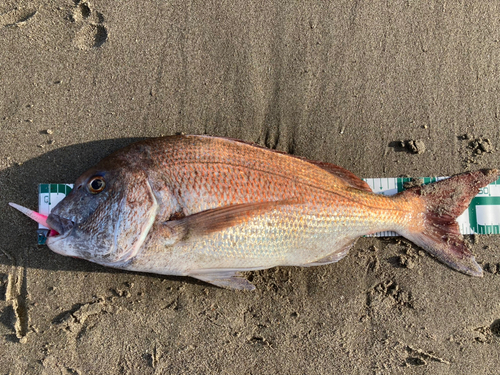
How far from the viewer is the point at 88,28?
296 centimetres

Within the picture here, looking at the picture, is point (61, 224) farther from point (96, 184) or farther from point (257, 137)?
point (257, 137)

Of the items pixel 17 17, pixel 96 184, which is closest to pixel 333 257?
pixel 96 184

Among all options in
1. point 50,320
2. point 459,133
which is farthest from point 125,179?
point 459,133

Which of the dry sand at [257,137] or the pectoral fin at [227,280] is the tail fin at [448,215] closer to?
the dry sand at [257,137]

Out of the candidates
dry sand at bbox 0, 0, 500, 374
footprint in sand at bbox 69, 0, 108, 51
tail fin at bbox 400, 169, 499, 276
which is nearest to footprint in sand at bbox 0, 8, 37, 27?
dry sand at bbox 0, 0, 500, 374

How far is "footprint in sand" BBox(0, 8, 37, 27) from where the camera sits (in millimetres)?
2906

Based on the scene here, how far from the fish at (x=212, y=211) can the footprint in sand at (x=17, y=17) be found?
1676mm

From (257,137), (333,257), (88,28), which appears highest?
(88,28)

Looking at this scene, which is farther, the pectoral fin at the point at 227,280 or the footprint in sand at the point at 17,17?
the footprint in sand at the point at 17,17

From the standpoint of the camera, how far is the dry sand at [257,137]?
9.32 ft

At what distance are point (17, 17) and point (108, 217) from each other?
2.20m

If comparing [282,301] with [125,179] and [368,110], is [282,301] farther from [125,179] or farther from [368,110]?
[368,110]

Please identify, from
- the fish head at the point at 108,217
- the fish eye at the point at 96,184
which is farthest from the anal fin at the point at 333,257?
the fish eye at the point at 96,184

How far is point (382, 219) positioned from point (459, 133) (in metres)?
1.27
